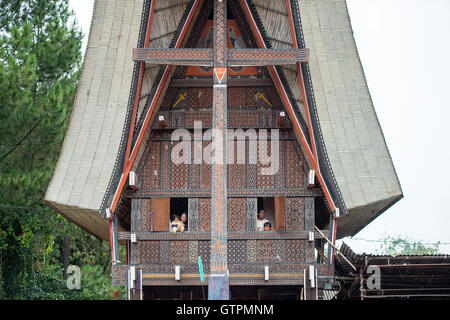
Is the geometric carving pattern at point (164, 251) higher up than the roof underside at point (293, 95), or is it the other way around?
the roof underside at point (293, 95)

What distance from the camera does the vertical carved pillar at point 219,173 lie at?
15.3 meters

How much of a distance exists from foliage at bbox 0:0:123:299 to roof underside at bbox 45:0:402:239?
2.97 metres

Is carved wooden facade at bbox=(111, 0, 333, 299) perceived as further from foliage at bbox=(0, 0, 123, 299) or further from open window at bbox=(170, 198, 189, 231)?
foliage at bbox=(0, 0, 123, 299)

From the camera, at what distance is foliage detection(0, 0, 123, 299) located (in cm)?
2111

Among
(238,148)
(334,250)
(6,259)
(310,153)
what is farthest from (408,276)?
(6,259)

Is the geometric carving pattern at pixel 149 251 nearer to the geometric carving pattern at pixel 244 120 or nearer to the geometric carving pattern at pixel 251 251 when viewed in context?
the geometric carving pattern at pixel 251 251

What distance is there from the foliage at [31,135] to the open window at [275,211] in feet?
20.2

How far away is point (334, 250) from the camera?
17.1 m

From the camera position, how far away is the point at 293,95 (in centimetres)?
1786

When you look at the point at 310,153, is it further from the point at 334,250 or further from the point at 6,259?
the point at 6,259

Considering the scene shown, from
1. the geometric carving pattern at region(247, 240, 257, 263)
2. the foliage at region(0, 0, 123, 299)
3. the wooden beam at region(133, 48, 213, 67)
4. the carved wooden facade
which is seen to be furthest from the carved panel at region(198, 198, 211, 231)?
the foliage at region(0, 0, 123, 299)

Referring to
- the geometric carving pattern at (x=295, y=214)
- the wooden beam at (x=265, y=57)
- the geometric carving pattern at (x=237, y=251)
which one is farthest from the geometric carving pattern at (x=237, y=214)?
the wooden beam at (x=265, y=57)

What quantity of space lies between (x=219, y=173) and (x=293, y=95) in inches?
114

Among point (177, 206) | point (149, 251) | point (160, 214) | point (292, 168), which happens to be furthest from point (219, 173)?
point (177, 206)
